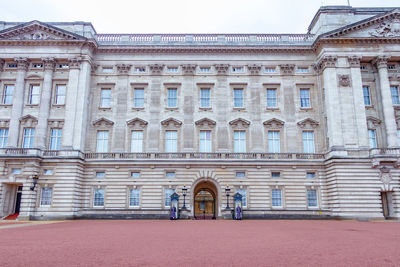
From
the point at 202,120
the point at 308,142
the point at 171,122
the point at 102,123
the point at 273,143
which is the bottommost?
the point at 273,143

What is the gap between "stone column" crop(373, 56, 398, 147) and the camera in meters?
34.5

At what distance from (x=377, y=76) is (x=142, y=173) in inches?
1162

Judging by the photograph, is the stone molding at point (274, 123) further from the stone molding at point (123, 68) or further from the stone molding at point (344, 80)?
the stone molding at point (123, 68)

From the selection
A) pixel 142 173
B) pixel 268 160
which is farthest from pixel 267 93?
pixel 142 173

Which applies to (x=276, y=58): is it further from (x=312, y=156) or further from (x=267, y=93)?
(x=312, y=156)

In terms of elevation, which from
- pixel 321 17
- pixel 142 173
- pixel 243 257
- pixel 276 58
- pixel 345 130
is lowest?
pixel 243 257

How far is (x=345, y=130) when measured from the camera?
113 feet

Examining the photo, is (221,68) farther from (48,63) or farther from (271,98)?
(48,63)

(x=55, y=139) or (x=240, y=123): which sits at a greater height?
(x=240, y=123)

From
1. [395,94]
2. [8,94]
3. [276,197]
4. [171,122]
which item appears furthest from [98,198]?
[395,94]

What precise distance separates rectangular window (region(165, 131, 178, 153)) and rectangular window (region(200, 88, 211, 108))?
4.80 m

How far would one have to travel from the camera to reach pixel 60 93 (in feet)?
123

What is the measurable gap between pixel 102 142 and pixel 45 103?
7684 mm

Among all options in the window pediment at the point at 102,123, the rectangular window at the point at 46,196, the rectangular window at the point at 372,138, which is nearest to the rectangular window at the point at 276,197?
the rectangular window at the point at 372,138
